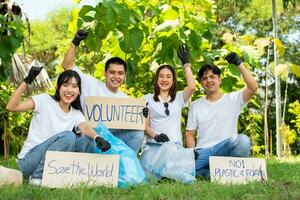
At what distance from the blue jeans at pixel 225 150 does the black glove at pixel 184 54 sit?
77 cm

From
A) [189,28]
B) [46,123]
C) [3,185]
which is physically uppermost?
[189,28]

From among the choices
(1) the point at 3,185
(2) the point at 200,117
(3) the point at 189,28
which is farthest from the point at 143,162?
(3) the point at 189,28

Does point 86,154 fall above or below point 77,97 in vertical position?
below

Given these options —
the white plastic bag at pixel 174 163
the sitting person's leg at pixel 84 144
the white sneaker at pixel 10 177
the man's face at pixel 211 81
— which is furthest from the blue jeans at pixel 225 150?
the white sneaker at pixel 10 177

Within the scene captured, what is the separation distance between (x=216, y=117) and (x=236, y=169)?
471 mm

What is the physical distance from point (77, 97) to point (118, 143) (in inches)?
17.9

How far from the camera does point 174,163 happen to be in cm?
383

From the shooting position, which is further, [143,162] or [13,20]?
[13,20]

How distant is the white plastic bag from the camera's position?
378cm

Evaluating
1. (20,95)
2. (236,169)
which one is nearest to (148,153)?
(236,169)

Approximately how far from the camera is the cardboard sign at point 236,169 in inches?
150

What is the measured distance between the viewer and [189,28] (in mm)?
4938

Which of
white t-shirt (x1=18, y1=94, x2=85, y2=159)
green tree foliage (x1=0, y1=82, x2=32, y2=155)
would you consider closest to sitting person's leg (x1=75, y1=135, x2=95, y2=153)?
white t-shirt (x1=18, y1=94, x2=85, y2=159)

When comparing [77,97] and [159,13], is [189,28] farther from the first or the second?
[77,97]
